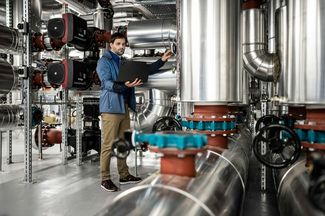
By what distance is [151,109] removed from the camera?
3.07m

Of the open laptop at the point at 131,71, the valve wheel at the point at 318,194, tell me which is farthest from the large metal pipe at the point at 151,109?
the valve wheel at the point at 318,194

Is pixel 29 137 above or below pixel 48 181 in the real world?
above

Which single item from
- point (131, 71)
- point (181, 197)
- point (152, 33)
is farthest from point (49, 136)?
point (181, 197)

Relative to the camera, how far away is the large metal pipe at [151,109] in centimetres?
305

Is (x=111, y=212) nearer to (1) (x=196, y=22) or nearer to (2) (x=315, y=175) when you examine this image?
(2) (x=315, y=175)

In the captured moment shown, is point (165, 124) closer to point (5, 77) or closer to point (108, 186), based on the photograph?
point (108, 186)

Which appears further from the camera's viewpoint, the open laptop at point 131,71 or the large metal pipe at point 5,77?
the large metal pipe at point 5,77

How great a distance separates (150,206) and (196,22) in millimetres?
1026

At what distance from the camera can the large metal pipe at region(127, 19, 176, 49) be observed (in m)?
2.62

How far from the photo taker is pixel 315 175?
2.32 feet

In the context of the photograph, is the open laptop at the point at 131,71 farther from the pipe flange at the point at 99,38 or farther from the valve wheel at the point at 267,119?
the pipe flange at the point at 99,38

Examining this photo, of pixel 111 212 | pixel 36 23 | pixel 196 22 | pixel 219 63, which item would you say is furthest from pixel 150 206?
pixel 36 23

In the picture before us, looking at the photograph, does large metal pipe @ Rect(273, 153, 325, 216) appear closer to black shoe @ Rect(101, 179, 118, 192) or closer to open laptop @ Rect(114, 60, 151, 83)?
open laptop @ Rect(114, 60, 151, 83)

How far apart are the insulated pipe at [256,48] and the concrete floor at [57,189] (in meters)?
1.54
